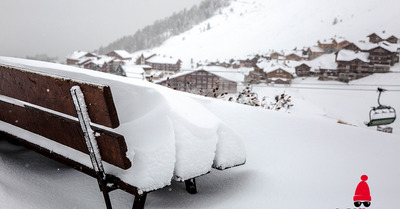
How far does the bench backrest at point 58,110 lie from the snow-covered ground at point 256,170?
0.25m

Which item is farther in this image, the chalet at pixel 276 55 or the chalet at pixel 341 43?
the chalet at pixel 341 43

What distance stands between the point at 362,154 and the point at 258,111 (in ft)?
3.95

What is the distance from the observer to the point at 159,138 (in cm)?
166

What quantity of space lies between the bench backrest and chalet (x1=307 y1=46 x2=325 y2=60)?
51645mm

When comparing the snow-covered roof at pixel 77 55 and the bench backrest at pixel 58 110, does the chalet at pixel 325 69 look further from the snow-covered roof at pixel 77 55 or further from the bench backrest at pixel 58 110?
the bench backrest at pixel 58 110

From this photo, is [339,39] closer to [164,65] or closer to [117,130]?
[164,65]

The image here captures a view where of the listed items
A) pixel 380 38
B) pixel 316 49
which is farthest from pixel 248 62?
pixel 380 38

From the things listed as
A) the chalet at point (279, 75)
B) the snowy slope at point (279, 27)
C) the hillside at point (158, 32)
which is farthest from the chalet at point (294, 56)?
the hillside at point (158, 32)

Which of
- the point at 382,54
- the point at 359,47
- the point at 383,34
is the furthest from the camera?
the point at 383,34

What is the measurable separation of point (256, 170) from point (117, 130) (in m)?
1.27

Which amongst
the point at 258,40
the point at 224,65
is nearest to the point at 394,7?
the point at 258,40

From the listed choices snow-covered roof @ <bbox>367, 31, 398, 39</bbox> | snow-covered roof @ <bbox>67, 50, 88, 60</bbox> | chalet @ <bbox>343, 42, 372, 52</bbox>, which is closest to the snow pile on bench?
snow-covered roof @ <bbox>67, 50, 88, 60</bbox>

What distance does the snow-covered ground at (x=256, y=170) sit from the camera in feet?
6.03

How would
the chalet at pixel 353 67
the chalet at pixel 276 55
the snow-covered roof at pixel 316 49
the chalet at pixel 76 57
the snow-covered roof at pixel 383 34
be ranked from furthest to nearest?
the snow-covered roof at pixel 316 49
the chalet at pixel 276 55
the snow-covered roof at pixel 383 34
the chalet at pixel 353 67
the chalet at pixel 76 57
